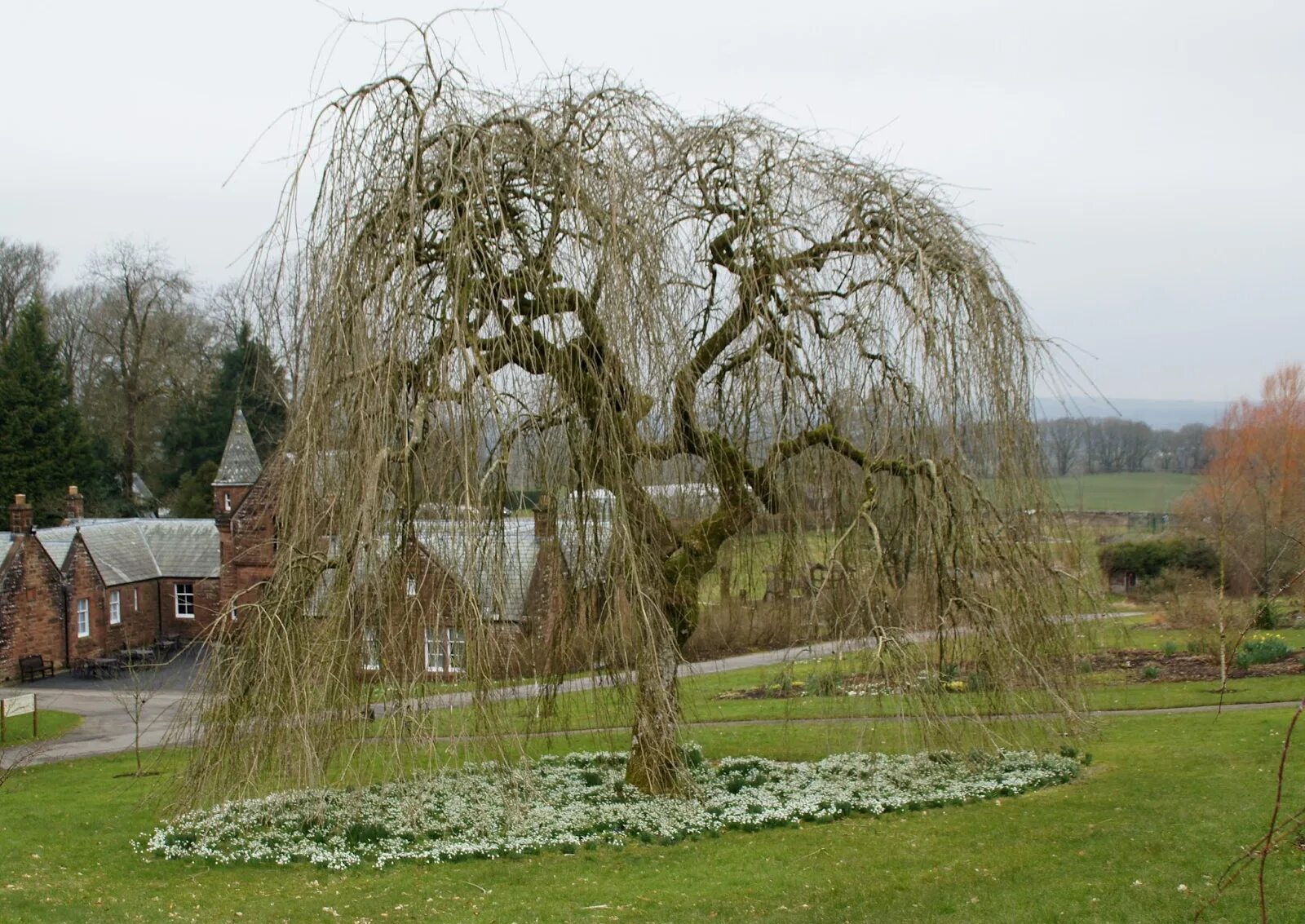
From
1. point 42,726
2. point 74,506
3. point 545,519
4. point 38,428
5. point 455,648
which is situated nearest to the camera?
point 455,648

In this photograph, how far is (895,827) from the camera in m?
9.64

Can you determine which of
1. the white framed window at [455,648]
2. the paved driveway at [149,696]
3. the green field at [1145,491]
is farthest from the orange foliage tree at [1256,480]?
the white framed window at [455,648]

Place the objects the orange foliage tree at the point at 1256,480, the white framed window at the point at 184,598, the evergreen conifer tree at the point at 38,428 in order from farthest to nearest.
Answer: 1. the evergreen conifer tree at the point at 38,428
2. the white framed window at the point at 184,598
3. the orange foliage tree at the point at 1256,480

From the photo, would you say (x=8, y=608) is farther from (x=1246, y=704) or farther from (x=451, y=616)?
(x=1246, y=704)

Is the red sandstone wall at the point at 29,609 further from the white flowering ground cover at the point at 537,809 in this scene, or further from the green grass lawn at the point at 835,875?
the white flowering ground cover at the point at 537,809

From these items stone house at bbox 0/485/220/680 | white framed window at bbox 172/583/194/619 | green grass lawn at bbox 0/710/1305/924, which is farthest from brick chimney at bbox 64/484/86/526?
green grass lawn at bbox 0/710/1305/924

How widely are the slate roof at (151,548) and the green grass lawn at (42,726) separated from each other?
10.00 m

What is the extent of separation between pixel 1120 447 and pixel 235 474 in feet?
80.9

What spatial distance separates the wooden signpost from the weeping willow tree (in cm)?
1332

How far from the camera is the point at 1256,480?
26359 millimetres

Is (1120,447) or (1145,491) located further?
(1145,491)

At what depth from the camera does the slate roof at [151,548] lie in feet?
109

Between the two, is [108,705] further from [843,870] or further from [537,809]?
[843,870]

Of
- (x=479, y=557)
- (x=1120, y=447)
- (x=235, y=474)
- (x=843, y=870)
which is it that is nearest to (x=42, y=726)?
(x=235, y=474)
